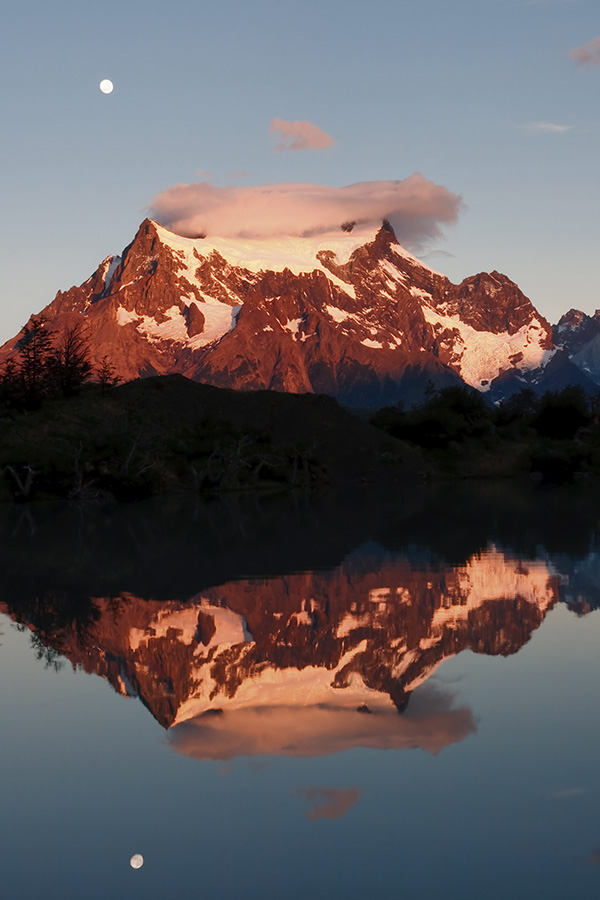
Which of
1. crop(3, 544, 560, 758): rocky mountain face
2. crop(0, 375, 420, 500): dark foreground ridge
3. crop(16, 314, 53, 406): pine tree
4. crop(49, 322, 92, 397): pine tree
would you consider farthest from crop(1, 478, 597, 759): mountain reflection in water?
crop(49, 322, 92, 397): pine tree

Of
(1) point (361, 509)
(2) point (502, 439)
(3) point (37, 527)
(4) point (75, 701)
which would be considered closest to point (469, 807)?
(4) point (75, 701)

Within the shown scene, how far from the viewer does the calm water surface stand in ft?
35.5

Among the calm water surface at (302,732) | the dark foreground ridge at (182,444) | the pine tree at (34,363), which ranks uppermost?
the pine tree at (34,363)

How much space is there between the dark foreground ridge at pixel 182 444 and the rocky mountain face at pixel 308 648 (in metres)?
59.8

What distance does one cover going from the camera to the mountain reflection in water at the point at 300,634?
16.3 meters

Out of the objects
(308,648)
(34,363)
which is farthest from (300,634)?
(34,363)

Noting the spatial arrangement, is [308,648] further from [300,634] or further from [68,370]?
[68,370]

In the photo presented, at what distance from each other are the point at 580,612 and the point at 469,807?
1495cm

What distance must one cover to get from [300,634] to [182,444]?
90.8 metres

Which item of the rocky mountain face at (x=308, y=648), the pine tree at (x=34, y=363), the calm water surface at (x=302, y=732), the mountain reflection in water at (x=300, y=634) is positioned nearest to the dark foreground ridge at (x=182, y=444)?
the pine tree at (x=34, y=363)

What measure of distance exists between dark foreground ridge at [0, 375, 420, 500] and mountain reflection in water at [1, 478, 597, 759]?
164 ft

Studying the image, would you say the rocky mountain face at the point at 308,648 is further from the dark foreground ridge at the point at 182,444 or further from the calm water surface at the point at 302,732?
the dark foreground ridge at the point at 182,444

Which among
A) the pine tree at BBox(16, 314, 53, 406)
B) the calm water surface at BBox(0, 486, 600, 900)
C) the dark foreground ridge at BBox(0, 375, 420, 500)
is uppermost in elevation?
the pine tree at BBox(16, 314, 53, 406)

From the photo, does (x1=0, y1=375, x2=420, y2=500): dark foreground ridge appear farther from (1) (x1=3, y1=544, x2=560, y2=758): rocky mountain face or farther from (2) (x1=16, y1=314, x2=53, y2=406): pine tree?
(1) (x1=3, y1=544, x2=560, y2=758): rocky mountain face
